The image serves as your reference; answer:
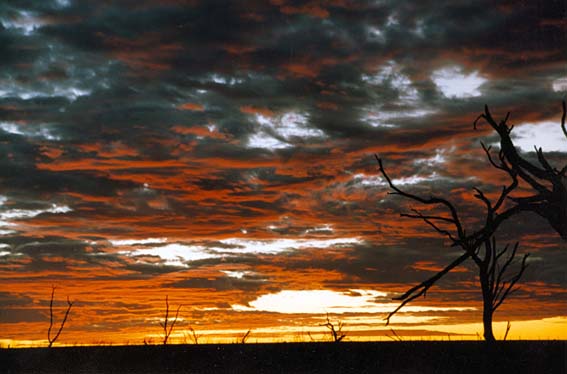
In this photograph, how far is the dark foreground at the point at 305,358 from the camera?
11.2 m

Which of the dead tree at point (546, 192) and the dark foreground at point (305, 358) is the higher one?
the dead tree at point (546, 192)

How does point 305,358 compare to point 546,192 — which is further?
→ point 305,358

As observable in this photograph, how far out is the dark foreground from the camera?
11227 mm

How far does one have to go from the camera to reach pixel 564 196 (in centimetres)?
877

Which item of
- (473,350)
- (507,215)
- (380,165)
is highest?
(380,165)

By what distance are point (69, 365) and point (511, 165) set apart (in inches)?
342

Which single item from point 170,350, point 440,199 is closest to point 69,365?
point 170,350

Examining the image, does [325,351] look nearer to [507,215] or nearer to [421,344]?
[421,344]

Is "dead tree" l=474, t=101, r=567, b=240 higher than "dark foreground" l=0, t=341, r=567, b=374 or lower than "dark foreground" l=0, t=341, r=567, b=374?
higher

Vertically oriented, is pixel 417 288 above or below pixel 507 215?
below

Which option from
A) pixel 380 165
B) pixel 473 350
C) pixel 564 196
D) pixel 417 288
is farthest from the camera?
pixel 473 350

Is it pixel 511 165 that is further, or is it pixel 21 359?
pixel 21 359

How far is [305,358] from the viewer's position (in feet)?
41.5

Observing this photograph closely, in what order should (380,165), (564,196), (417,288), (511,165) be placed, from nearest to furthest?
(417,288) < (380,165) < (564,196) < (511,165)
